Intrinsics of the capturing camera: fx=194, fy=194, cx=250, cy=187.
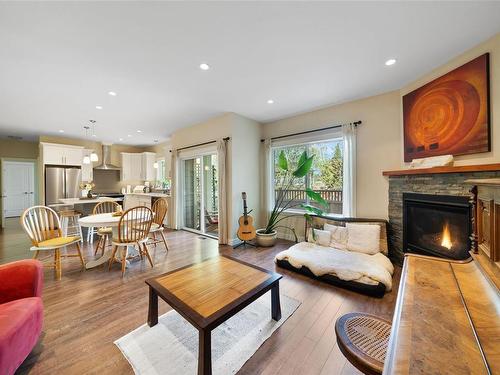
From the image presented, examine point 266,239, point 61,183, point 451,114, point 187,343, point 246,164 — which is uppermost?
point 451,114

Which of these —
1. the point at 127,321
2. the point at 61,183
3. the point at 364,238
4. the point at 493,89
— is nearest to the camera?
the point at 127,321

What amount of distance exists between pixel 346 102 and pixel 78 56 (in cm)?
392

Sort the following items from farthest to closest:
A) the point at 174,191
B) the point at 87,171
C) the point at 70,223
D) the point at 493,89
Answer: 1. the point at 87,171
2. the point at 174,191
3. the point at 70,223
4. the point at 493,89

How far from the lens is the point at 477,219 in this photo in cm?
117

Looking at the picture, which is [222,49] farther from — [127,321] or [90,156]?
[90,156]

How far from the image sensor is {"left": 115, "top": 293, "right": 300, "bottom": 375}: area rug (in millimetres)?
1365

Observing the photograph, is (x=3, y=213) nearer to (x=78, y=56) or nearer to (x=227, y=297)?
(x=78, y=56)

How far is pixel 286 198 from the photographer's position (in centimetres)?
454

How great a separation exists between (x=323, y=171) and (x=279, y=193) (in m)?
1.10

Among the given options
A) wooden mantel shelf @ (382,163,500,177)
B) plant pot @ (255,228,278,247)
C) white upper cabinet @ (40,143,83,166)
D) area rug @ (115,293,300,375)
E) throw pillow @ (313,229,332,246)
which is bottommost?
area rug @ (115,293,300,375)

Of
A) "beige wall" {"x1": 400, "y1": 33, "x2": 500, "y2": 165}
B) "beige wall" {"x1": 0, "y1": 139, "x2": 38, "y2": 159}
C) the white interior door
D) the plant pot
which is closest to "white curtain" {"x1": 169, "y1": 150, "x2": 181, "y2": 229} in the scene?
the plant pot

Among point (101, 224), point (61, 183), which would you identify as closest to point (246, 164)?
point (101, 224)

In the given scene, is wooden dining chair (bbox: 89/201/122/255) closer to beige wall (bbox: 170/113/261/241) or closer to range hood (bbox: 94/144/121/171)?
beige wall (bbox: 170/113/261/241)

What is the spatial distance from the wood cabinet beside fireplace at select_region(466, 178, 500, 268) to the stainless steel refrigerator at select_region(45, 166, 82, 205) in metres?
8.11
